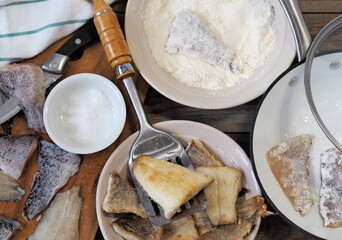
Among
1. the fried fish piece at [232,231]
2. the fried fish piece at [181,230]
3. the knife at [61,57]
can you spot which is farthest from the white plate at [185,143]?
the knife at [61,57]

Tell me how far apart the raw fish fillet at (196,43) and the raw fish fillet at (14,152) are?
0.44m

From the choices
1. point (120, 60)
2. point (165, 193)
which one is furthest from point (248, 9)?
point (165, 193)

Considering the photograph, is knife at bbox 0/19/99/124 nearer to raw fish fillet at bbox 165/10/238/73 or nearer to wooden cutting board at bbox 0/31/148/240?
wooden cutting board at bbox 0/31/148/240

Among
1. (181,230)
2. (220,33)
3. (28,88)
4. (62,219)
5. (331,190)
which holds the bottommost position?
(331,190)

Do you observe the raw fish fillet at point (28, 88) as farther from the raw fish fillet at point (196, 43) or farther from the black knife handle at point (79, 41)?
the raw fish fillet at point (196, 43)

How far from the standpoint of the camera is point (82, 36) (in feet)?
4.16

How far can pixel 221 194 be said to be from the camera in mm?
1211

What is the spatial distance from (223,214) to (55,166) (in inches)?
17.3

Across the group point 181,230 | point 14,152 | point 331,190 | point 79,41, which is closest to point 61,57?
point 79,41

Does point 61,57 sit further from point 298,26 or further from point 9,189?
point 298,26

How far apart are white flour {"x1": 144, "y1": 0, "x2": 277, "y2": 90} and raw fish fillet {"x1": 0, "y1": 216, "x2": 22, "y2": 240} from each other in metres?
0.55

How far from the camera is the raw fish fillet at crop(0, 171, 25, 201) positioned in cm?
121

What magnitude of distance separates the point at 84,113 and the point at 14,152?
0.20m

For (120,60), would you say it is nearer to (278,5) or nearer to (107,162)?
(107,162)
